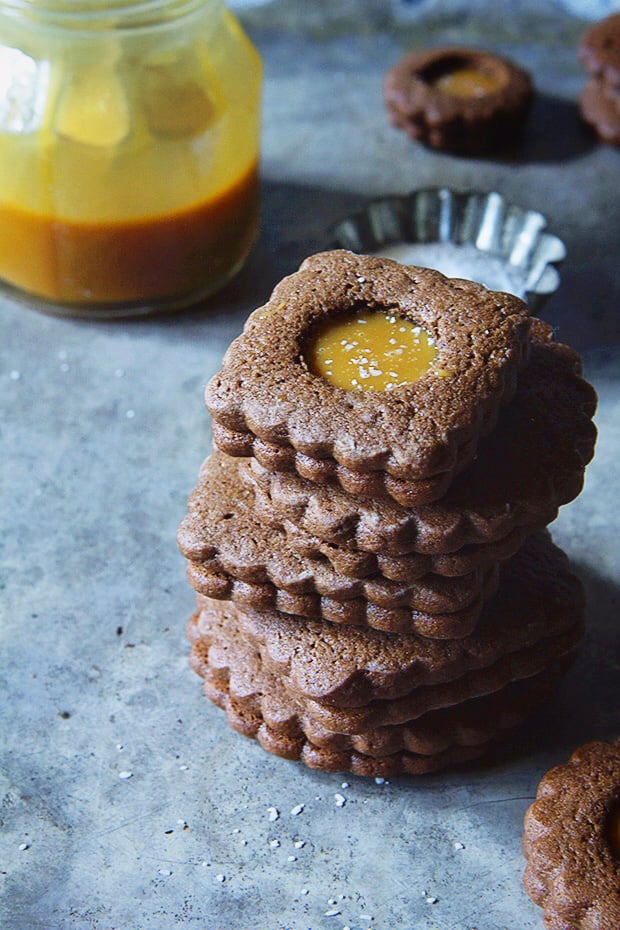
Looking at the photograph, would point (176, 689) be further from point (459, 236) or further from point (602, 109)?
point (602, 109)

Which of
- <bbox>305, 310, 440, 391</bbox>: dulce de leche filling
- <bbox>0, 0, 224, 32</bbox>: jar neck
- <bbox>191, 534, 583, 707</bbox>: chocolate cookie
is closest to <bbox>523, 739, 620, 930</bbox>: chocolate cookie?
<bbox>191, 534, 583, 707</bbox>: chocolate cookie

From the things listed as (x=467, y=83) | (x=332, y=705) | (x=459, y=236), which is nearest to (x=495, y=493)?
(x=332, y=705)

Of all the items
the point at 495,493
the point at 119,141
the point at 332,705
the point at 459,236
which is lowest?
the point at 459,236

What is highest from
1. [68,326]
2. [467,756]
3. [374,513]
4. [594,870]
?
[374,513]

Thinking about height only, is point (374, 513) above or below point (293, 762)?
above

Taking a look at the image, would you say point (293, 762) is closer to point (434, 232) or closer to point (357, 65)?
point (434, 232)

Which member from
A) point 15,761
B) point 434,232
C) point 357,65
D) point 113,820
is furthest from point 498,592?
point 357,65
